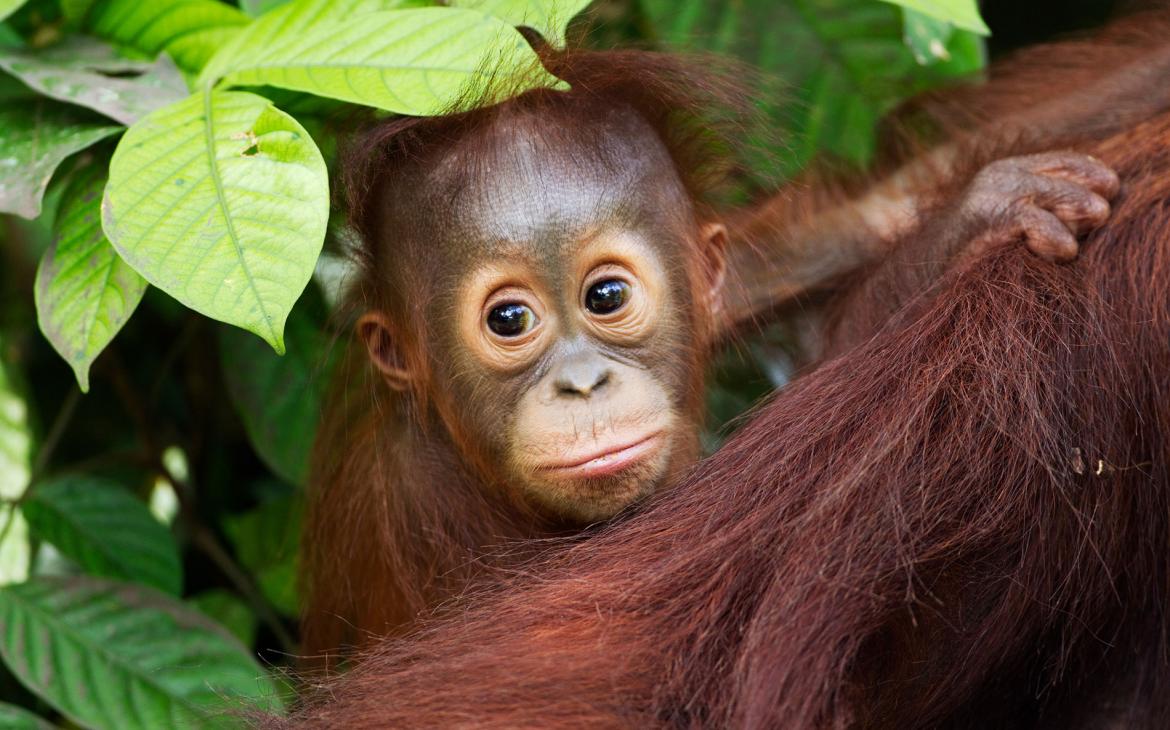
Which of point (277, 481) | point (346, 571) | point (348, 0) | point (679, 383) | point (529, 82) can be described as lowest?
point (277, 481)

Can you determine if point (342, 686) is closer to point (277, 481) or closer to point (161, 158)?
point (161, 158)

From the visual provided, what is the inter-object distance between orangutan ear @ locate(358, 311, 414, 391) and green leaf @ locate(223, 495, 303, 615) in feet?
1.98

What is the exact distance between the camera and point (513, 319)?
1.89 m

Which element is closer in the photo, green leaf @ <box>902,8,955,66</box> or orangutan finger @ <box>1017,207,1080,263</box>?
orangutan finger @ <box>1017,207,1080,263</box>

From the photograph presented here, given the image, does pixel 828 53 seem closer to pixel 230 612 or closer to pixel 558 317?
pixel 558 317

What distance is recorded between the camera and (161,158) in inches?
63.6

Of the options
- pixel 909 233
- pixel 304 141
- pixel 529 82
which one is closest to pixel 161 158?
pixel 304 141

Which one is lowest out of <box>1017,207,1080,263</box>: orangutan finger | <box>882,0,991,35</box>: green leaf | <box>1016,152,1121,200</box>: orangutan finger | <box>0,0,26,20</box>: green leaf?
<box>1017,207,1080,263</box>: orangutan finger

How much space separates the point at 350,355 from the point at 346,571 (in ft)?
1.21

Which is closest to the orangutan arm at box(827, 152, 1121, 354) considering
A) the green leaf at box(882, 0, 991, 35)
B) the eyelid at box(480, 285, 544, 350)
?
the green leaf at box(882, 0, 991, 35)

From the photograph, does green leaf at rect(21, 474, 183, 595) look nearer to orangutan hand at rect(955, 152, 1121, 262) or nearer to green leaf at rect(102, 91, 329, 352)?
green leaf at rect(102, 91, 329, 352)

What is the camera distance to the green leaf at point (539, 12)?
172 centimetres

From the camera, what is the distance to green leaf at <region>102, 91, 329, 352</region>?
4.80 feet

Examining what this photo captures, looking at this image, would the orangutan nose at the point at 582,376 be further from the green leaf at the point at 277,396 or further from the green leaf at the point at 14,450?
the green leaf at the point at 14,450
